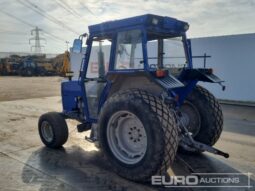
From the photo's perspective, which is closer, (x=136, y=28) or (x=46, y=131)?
(x=136, y=28)

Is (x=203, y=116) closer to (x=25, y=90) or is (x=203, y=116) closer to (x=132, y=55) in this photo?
(x=132, y=55)

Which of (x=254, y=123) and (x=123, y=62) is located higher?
(x=123, y=62)

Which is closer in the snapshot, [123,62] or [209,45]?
[123,62]

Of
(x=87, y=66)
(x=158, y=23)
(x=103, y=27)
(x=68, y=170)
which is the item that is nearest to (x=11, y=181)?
(x=68, y=170)

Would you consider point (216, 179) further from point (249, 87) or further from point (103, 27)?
point (249, 87)

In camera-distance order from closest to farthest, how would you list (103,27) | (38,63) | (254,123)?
(103,27) < (254,123) < (38,63)

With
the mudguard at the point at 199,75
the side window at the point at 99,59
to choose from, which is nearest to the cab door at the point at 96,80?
the side window at the point at 99,59

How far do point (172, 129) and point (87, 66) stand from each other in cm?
219

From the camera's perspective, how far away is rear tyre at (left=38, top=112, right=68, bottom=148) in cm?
556

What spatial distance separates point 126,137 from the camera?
14.5 ft

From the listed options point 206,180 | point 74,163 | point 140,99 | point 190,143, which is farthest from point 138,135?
point 74,163

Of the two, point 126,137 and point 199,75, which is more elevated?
point 199,75

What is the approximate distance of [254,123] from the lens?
8.75 m

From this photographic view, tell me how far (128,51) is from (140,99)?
1.06 metres
